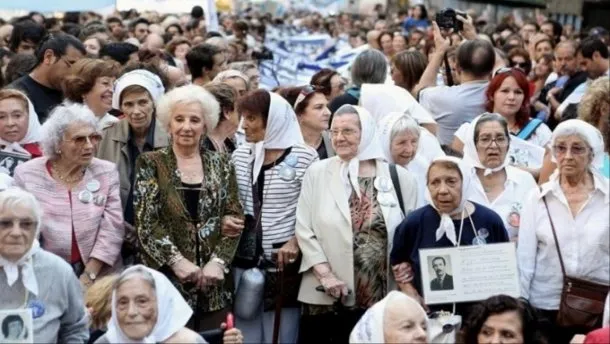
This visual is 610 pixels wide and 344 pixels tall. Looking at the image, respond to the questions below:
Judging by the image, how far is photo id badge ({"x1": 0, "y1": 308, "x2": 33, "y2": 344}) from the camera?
22.7 ft

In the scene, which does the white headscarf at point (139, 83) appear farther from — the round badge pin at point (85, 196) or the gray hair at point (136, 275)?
the gray hair at point (136, 275)

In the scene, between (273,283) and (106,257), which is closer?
(106,257)

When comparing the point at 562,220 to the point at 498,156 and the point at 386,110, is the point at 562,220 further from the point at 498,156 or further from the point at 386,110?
the point at 386,110

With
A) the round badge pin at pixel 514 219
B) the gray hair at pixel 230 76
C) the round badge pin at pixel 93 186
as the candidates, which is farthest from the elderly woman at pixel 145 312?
the gray hair at pixel 230 76

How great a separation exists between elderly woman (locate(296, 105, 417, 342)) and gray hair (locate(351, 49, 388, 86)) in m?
2.58

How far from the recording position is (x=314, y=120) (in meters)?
9.39

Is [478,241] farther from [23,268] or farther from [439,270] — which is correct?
[23,268]

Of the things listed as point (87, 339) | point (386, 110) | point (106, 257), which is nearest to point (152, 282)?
point (87, 339)

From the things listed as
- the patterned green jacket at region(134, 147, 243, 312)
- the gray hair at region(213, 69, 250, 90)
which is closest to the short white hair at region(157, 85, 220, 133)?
the patterned green jacket at region(134, 147, 243, 312)

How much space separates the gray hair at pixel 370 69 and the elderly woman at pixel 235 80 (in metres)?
0.98

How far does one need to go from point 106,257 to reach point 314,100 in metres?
2.05

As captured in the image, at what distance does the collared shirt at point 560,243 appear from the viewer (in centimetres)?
799

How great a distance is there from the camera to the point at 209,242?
26.8 ft

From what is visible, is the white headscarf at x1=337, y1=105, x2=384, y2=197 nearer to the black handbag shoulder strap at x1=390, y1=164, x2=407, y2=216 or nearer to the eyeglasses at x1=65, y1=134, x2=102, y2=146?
the black handbag shoulder strap at x1=390, y1=164, x2=407, y2=216
